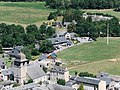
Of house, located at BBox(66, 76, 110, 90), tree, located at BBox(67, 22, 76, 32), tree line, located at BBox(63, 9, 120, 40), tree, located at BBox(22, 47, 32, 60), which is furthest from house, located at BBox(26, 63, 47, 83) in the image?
tree, located at BBox(67, 22, 76, 32)

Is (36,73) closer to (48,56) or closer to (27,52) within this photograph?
(48,56)

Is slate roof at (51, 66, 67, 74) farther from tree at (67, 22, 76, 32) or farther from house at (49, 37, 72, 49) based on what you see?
tree at (67, 22, 76, 32)

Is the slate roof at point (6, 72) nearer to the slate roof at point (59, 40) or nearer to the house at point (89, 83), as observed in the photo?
the house at point (89, 83)

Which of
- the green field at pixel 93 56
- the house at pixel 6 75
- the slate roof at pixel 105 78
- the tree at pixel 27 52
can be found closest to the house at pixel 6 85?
the house at pixel 6 75

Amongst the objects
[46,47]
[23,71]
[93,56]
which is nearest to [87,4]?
[46,47]

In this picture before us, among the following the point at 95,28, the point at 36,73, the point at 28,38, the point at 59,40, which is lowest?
the point at 59,40

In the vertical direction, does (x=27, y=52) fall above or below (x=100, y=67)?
above
